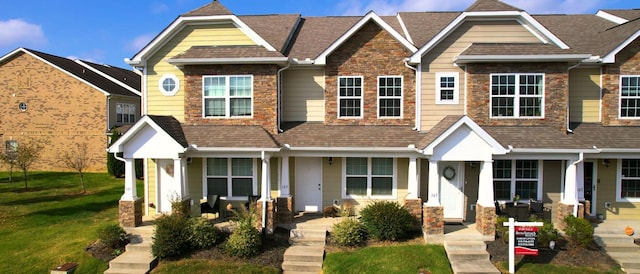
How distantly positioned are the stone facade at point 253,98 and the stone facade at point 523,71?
22.0 feet

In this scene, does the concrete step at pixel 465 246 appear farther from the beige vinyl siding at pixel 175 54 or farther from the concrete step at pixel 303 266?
the beige vinyl siding at pixel 175 54

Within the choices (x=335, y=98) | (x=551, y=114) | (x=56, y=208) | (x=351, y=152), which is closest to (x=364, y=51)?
(x=335, y=98)

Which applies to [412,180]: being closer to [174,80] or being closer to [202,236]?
[202,236]

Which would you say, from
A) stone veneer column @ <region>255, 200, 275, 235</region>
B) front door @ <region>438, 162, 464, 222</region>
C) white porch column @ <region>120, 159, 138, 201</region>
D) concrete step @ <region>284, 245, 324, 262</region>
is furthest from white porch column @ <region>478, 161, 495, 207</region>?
white porch column @ <region>120, 159, 138, 201</region>

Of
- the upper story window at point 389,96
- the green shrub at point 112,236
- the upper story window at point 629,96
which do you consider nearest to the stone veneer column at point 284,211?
the upper story window at point 389,96

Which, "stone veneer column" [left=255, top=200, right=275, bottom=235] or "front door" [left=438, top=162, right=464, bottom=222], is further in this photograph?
"front door" [left=438, top=162, right=464, bottom=222]

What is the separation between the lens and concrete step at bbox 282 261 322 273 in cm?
997

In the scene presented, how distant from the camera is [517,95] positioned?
12695 millimetres

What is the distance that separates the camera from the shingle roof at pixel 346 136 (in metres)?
12.4

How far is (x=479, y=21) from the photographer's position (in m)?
13.2

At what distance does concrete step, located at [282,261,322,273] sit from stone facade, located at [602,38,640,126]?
37.1ft

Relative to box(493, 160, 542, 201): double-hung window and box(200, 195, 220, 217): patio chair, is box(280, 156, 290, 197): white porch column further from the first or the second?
box(493, 160, 542, 201): double-hung window

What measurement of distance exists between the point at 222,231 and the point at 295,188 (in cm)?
335

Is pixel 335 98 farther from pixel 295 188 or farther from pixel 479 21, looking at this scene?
pixel 479 21
